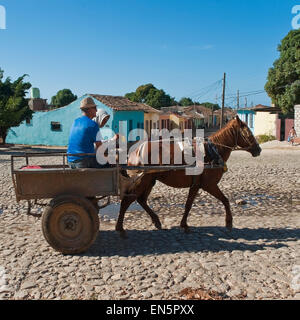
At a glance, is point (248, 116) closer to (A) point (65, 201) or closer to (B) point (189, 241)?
(B) point (189, 241)

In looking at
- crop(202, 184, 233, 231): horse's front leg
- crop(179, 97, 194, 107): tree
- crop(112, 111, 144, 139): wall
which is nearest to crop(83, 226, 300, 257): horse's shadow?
crop(202, 184, 233, 231): horse's front leg

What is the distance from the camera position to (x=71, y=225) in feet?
16.4

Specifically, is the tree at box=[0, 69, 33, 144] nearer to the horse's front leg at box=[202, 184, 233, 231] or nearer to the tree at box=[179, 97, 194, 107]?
the horse's front leg at box=[202, 184, 233, 231]

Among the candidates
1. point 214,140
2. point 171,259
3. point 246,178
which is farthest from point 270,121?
point 171,259

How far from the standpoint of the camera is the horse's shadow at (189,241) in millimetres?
5176

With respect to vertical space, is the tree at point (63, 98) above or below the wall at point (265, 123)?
above

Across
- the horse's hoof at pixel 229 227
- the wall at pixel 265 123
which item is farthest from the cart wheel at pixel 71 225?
the wall at pixel 265 123

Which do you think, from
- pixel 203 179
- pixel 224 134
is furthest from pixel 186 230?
pixel 224 134

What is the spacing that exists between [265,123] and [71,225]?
31.9m

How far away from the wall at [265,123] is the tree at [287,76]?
2.42m

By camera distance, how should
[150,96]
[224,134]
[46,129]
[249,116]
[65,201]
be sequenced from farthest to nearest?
1. [150,96]
2. [249,116]
3. [46,129]
4. [224,134]
5. [65,201]

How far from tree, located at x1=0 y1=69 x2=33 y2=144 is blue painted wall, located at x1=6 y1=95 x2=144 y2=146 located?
2945 mm

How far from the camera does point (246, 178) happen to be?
11422 millimetres

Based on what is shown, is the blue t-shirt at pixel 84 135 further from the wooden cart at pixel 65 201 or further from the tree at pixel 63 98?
the tree at pixel 63 98
